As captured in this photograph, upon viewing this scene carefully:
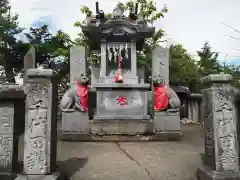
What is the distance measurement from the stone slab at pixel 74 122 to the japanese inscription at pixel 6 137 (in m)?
4.91

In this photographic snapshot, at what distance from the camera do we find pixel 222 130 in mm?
4016

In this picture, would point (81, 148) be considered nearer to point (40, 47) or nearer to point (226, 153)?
point (226, 153)

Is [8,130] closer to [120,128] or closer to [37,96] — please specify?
[37,96]

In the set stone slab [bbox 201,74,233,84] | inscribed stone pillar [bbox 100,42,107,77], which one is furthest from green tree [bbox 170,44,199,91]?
stone slab [bbox 201,74,233,84]

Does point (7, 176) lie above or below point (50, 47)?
below

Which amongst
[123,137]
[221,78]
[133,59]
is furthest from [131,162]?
[133,59]

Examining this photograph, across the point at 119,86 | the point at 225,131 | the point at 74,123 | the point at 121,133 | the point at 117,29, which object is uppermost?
the point at 117,29

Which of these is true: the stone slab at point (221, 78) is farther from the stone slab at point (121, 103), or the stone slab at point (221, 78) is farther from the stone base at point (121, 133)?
the stone slab at point (121, 103)

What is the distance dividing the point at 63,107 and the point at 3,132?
4.93m

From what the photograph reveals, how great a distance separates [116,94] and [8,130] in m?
Result: 5.54

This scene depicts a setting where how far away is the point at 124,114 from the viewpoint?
934 centimetres

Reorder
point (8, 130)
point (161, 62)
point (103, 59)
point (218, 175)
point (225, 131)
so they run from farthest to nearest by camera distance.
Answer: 1. point (103, 59)
2. point (161, 62)
3. point (8, 130)
4. point (225, 131)
5. point (218, 175)

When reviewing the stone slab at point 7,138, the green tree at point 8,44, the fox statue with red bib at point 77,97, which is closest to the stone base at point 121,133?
the fox statue with red bib at point 77,97

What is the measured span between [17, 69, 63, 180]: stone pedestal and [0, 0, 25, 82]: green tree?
21441 mm
